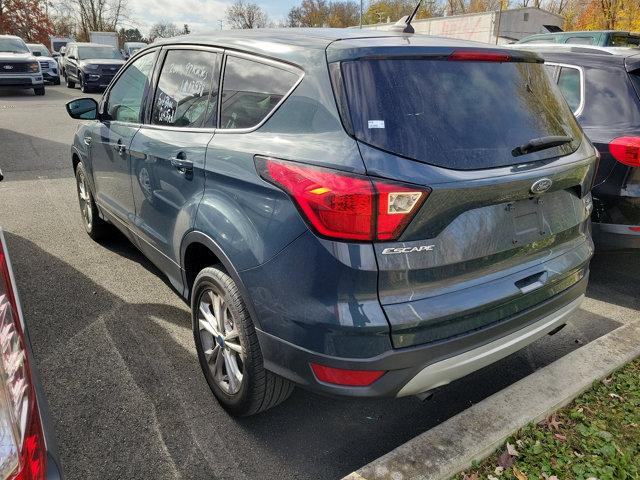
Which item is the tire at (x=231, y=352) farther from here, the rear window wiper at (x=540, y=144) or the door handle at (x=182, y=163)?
the rear window wiper at (x=540, y=144)

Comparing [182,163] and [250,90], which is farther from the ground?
[250,90]

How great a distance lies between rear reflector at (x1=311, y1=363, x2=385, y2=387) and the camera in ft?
6.50

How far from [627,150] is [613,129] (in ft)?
0.80

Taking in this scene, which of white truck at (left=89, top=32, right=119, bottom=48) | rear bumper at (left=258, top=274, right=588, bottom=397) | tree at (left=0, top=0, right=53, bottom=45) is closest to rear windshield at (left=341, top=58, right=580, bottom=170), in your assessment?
rear bumper at (left=258, top=274, right=588, bottom=397)

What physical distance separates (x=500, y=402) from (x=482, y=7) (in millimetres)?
59911

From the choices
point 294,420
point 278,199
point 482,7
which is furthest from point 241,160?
point 482,7

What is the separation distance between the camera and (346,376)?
6.56ft

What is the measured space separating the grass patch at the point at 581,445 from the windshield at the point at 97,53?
2283cm

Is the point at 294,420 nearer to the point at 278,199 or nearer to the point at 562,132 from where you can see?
the point at 278,199

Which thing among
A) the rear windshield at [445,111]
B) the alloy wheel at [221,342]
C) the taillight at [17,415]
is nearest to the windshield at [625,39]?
the rear windshield at [445,111]

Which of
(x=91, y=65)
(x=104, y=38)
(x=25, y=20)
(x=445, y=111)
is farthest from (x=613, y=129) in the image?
(x=25, y=20)

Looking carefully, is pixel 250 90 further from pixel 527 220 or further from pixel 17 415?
pixel 17 415

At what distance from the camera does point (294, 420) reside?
2.66 meters

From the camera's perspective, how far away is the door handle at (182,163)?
2.67 m
